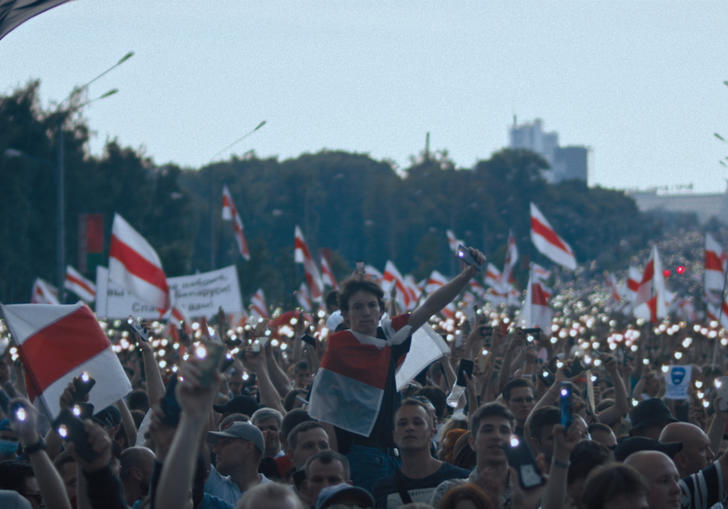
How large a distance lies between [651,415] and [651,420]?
30 mm

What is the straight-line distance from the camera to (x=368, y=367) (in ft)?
21.6

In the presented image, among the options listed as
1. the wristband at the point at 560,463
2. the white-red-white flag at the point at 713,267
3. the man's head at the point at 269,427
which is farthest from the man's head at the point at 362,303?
the white-red-white flag at the point at 713,267

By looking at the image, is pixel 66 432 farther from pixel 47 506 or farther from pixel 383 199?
pixel 383 199

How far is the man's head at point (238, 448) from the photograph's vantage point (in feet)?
20.8

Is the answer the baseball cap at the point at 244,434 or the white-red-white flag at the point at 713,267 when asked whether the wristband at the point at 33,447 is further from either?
the white-red-white flag at the point at 713,267

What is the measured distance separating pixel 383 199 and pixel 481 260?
88.7 meters

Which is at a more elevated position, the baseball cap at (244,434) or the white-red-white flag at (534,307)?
the white-red-white flag at (534,307)

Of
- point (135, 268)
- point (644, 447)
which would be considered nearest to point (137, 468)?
point (644, 447)

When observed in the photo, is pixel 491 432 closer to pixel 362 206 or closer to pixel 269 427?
pixel 269 427

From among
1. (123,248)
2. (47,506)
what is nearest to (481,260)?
(47,506)

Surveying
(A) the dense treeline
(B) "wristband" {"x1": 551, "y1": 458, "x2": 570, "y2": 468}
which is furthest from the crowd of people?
(A) the dense treeline

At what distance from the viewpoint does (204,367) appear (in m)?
3.64

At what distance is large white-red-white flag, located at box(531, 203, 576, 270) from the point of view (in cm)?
2164

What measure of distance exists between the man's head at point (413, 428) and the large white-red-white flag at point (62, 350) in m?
1.64
